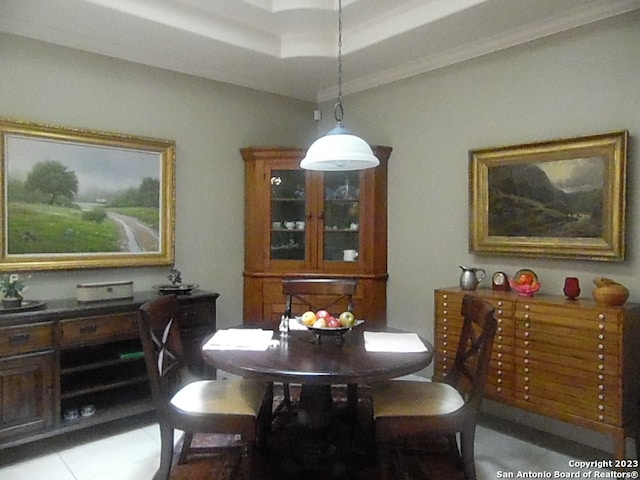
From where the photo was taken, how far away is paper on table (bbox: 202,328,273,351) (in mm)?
2393

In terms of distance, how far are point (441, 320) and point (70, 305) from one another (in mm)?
2429

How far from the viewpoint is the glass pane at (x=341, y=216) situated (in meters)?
4.20

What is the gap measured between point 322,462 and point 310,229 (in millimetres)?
2038

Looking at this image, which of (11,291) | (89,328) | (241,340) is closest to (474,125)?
(241,340)

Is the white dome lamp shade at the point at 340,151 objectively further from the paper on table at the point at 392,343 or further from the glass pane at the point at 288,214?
the glass pane at the point at 288,214

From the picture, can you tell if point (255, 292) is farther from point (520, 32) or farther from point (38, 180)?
point (520, 32)

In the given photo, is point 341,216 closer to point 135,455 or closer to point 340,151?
point 340,151

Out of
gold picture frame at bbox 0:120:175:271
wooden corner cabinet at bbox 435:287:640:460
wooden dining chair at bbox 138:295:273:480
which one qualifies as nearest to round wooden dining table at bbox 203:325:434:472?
wooden dining chair at bbox 138:295:273:480

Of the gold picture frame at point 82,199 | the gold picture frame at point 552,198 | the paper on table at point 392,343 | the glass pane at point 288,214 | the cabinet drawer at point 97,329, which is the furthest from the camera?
the glass pane at point 288,214

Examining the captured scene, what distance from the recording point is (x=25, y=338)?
278 centimetres

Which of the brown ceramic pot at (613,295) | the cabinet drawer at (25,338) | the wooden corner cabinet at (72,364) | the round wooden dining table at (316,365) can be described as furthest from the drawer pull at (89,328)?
the brown ceramic pot at (613,295)

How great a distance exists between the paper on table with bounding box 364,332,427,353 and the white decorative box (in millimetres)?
1707

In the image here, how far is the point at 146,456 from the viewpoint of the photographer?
2.87m

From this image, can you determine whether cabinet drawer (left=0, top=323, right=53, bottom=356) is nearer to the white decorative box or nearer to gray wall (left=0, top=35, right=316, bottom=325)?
the white decorative box
